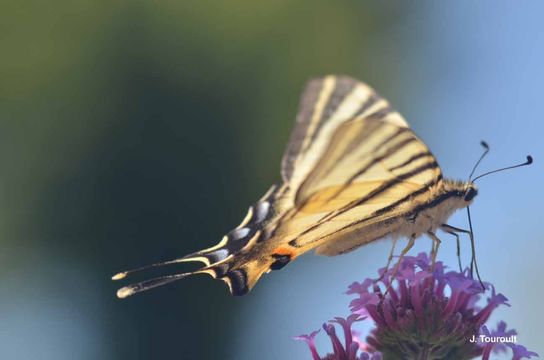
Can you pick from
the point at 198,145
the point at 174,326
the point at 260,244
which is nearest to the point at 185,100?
the point at 198,145

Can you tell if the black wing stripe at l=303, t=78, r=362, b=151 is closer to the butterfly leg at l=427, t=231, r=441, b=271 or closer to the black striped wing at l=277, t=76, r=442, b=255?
the black striped wing at l=277, t=76, r=442, b=255

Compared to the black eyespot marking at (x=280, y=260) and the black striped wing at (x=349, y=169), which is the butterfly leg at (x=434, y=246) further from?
the black eyespot marking at (x=280, y=260)

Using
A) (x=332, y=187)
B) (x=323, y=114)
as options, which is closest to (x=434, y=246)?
(x=332, y=187)

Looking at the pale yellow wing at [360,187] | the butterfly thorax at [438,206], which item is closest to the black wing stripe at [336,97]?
the pale yellow wing at [360,187]

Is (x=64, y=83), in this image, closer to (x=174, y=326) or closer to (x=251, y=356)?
(x=174, y=326)

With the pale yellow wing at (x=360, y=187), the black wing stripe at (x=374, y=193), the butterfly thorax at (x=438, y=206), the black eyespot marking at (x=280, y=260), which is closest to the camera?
the pale yellow wing at (x=360, y=187)
